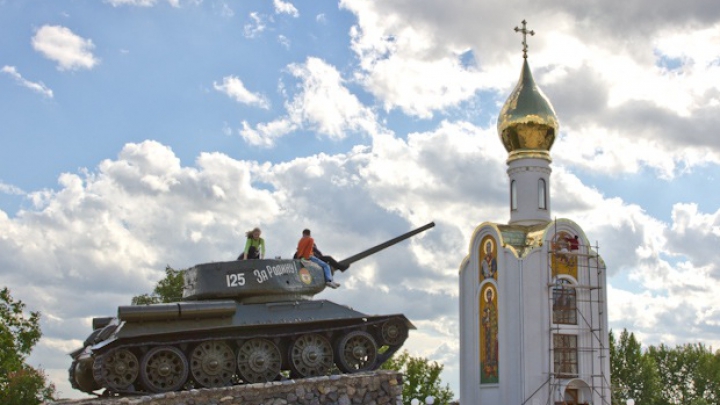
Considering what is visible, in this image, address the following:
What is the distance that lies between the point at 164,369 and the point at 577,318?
43.7 feet

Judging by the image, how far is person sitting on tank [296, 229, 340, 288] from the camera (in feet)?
67.0

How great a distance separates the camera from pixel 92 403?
55.3 ft

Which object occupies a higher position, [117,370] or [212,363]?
[212,363]

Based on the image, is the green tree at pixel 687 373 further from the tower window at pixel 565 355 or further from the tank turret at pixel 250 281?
the tank turret at pixel 250 281

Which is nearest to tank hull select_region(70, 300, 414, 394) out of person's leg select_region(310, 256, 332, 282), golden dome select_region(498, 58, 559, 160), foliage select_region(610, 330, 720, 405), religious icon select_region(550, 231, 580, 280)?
person's leg select_region(310, 256, 332, 282)

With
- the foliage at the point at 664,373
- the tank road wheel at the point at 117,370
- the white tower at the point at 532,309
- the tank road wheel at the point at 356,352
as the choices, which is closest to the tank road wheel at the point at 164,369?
the tank road wheel at the point at 117,370

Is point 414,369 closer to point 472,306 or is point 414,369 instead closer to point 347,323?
point 472,306

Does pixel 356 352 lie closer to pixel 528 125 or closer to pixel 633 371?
pixel 528 125

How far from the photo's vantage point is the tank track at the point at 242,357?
17797 millimetres

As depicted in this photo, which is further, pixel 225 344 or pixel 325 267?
pixel 325 267

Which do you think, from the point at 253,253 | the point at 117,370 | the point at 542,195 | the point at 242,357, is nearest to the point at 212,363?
the point at 242,357

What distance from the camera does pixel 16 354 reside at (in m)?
29.9

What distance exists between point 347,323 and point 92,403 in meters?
5.08

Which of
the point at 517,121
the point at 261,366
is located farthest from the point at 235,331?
the point at 517,121
